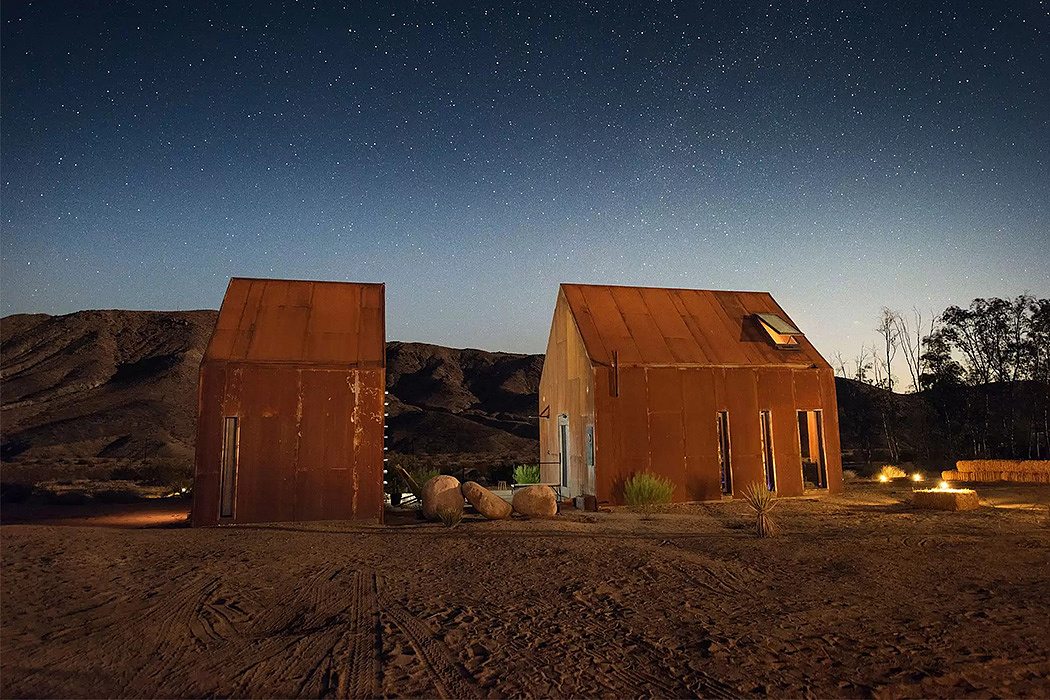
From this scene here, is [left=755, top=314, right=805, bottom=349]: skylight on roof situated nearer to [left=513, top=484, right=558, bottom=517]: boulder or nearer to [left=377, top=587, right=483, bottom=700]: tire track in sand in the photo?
[left=513, top=484, right=558, bottom=517]: boulder

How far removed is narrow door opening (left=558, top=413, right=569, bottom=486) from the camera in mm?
17594

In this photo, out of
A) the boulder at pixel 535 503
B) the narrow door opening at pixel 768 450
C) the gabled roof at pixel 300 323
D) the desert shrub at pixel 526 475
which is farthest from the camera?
the desert shrub at pixel 526 475

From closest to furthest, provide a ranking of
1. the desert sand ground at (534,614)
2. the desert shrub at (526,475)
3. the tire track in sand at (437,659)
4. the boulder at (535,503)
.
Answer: the tire track in sand at (437,659), the desert sand ground at (534,614), the boulder at (535,503), the desert shrub at (526,475)

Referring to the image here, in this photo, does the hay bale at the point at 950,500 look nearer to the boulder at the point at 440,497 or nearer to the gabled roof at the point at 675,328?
the gabled roof at the point at 675,328

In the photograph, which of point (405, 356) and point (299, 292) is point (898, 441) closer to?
point (299, 292)

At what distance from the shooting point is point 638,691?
12.7 ft

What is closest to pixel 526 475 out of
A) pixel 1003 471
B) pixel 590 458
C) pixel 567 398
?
pixel 567 398

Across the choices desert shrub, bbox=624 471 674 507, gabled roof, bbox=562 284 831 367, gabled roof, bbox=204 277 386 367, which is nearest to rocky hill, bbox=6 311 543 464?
gabled roof, bbox=562 284 831 367

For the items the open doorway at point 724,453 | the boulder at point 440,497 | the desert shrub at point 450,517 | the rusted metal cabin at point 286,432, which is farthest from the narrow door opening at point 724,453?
the rusted metal cabin at point 286,432

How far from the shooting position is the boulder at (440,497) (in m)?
12.4

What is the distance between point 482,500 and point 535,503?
113cm

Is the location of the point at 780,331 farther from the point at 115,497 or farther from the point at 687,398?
the point at 115,497

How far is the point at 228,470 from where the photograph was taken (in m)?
12.5

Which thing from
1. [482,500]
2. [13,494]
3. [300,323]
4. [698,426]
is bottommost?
[13,494]
